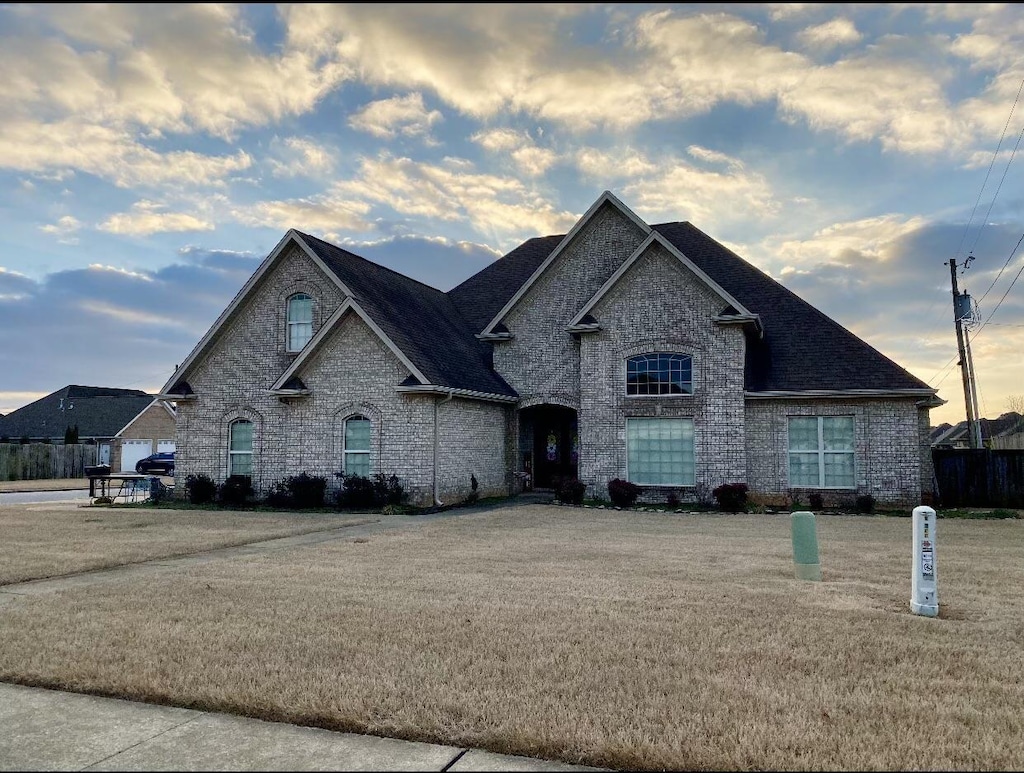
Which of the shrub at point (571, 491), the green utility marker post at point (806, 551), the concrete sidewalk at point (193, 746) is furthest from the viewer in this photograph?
the shrub at point (571, 491)

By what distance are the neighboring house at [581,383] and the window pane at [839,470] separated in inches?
1.5

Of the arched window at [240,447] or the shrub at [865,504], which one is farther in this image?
the arched window at [240,447]

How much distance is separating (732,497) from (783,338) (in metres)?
5.86

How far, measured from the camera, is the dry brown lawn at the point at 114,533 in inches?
456

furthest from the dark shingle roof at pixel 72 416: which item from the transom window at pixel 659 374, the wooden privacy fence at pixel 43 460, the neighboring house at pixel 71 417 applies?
the transom window at pixel 659 374

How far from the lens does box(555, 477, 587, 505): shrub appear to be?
874 inches

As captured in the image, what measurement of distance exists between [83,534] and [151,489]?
33.6 ft

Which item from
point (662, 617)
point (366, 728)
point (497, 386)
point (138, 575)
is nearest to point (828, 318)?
point (497, 386)

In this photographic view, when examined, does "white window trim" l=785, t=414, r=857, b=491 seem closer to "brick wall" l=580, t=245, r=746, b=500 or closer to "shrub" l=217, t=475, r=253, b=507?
"brick wall" l=580, t=245, r=746, b=500

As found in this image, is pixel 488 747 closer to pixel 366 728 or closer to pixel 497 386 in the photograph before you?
pixel 366 728

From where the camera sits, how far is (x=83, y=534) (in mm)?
15328

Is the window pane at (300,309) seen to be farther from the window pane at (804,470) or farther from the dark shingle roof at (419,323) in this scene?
the window pane at (804,470)

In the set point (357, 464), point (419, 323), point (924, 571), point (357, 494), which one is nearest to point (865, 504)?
point (924, 571)

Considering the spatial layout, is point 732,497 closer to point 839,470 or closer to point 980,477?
point 839,470
